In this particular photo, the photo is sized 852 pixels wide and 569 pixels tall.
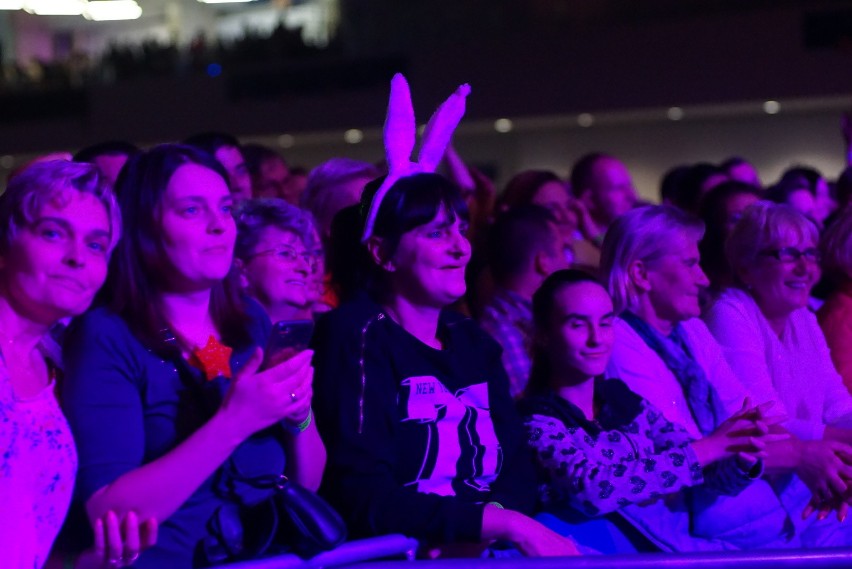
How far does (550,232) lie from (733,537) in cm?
127

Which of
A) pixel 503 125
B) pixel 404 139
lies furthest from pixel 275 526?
pixel 503 125

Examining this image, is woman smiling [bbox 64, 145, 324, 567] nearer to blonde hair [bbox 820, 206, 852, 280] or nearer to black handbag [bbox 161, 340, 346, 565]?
black handbag [bbox 161, 340, 346, 565]

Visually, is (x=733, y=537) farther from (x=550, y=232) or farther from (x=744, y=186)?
(x=744, y=186)

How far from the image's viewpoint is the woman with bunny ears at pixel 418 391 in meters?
2.63

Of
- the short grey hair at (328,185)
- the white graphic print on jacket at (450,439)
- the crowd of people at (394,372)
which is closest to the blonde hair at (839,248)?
the crowd of people at (394,372)

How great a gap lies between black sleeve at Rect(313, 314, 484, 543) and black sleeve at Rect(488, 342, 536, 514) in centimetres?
17

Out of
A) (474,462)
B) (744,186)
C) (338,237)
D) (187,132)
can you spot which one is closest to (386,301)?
(338,237)

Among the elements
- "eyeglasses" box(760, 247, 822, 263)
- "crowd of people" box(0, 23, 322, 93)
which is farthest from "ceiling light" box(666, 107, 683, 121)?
"eyeglasses" box(760, 247, 822, 263)

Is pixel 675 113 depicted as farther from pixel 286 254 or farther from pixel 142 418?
pixel 142 418

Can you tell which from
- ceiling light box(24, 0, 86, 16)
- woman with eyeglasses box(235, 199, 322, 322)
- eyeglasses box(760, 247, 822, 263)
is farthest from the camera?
ceiling light box(24, 0, 86, 16)

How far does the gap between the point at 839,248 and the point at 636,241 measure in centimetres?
119

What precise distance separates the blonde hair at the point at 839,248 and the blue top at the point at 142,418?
2.82 m

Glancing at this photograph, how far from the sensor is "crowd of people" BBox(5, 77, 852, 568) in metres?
2.15

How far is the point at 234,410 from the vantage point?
83.8 inches
